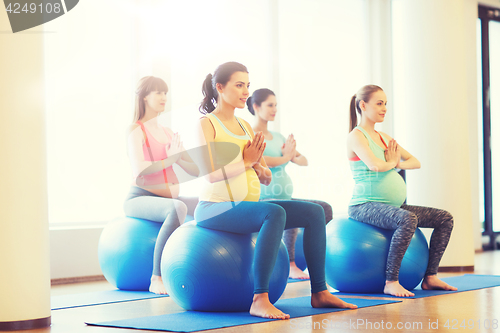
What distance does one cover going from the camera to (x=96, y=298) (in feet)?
12.2

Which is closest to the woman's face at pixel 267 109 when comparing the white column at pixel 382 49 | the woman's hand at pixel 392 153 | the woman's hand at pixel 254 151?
the woman's hand at pixel 392 153

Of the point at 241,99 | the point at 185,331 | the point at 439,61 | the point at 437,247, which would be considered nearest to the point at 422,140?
the point at 439,61

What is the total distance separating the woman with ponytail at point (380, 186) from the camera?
364cm

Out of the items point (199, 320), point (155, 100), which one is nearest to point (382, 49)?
point (155, 100)

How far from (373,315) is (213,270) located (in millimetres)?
788

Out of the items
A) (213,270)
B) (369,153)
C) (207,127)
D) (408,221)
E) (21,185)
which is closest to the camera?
(21,185)

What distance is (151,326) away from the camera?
264 centimetres

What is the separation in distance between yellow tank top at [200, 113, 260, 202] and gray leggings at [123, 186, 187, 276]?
0.90 m

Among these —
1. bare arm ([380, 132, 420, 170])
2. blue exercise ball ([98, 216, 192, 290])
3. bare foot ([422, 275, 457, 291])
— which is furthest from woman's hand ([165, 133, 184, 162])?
bare foot ([422, 275, 457, 291])

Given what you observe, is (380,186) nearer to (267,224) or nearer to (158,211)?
(267,224)

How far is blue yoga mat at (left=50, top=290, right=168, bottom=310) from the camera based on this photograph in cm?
350

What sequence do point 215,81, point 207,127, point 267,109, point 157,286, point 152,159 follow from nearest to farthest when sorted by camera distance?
1. point 207,127
2. point 215,81
3. point 157,286
4. point 152,159
5. point 267,109

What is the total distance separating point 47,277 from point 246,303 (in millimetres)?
950

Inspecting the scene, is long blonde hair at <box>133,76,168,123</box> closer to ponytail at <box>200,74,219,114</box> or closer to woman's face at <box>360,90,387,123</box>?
ponytail at <box>200,74,219,114</box>
